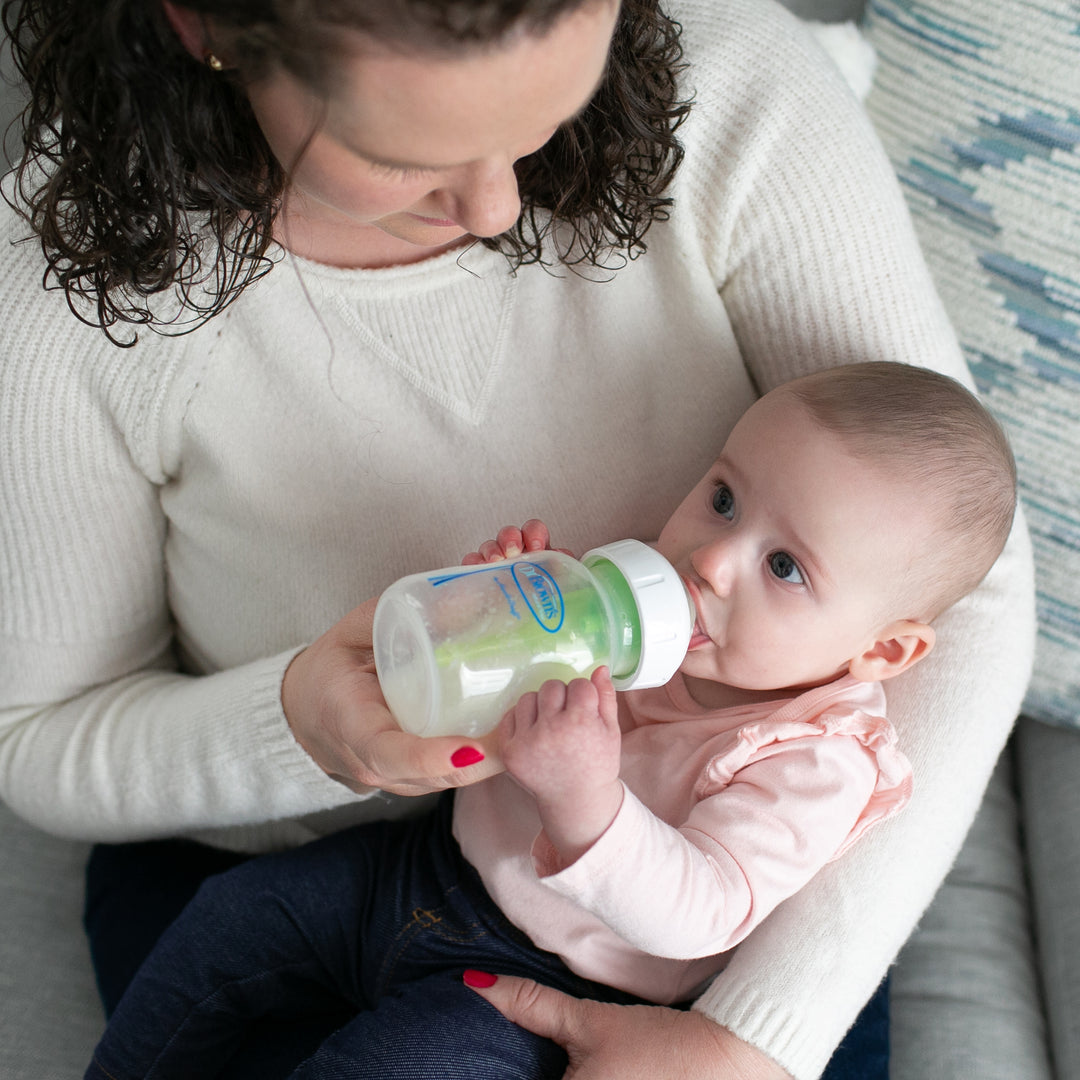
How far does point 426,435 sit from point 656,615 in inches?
15.8

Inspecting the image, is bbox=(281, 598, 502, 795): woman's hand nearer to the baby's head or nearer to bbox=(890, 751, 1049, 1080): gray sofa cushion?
the baby's head

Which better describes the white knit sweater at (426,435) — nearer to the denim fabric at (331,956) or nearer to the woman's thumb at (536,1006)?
the denim fabric at (331,956)

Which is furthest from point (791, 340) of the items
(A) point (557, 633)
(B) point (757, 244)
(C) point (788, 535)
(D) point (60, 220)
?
(D) point (60, 220)

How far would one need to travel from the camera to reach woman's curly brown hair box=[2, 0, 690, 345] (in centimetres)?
68

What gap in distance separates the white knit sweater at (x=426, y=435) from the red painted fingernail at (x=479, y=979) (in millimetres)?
226

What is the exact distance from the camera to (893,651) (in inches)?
42.2

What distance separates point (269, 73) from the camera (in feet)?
2.36

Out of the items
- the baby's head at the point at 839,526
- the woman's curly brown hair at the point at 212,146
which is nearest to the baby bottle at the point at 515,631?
the baby's head at the point at 839,526

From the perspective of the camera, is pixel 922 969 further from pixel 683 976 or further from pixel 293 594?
pixel 293 594

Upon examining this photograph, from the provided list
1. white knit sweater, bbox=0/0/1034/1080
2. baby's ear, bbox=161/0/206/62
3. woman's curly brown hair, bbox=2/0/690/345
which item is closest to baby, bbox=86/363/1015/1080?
white knit sweater, bbox=0/0/1034/1080

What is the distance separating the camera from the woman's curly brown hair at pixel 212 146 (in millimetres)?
675

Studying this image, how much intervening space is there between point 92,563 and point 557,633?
24.4 inches

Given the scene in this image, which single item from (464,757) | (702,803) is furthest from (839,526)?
(464,757)

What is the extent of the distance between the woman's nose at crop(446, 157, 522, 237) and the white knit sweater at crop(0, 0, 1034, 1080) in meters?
0.29
